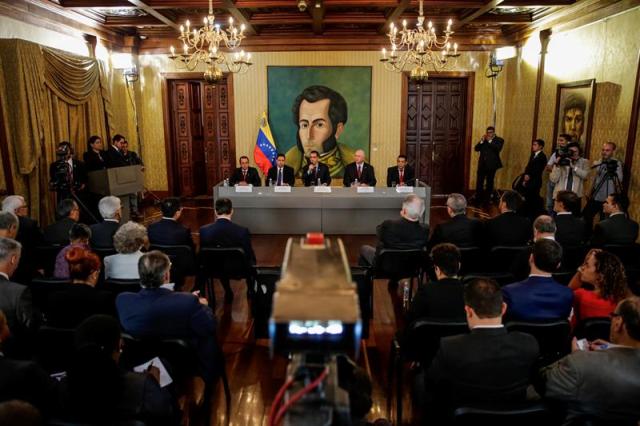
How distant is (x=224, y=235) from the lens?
4.34 metres

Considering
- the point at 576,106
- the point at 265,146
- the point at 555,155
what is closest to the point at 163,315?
the point at 555,155

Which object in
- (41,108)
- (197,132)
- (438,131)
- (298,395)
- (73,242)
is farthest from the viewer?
(197,132)

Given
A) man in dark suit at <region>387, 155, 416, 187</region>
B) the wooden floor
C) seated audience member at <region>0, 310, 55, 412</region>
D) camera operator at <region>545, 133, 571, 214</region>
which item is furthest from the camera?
man in dark suit at <region>387, 155, 416, 187</region>

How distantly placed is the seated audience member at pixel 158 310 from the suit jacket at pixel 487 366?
129 cm

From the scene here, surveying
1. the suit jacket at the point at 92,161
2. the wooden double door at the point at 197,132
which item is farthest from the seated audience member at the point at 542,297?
the wooden double door at the point at 197,132

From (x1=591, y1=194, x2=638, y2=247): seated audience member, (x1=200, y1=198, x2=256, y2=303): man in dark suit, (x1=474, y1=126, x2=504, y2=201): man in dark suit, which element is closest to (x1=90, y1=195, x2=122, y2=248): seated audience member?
(x1=200, y1=198, x2=256, y2=303): man in dark suit

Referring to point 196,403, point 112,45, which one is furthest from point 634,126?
point 112,45

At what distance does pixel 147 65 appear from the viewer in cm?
998

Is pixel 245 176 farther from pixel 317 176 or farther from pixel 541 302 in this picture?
pixel 541 302

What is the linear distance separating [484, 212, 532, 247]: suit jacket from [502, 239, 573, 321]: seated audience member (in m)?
1.61

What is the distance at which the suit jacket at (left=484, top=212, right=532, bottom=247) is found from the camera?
171 inches

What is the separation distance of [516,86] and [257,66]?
522 centimetres

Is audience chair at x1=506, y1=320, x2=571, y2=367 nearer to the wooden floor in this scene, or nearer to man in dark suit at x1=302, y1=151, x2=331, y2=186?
the wooden floor

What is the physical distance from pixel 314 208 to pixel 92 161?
3.59 metres
